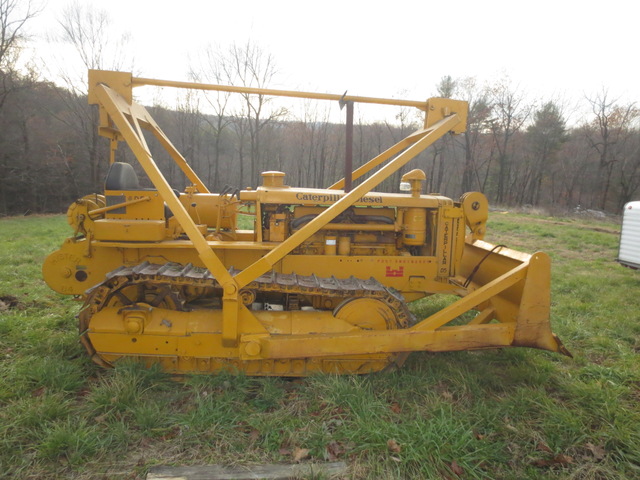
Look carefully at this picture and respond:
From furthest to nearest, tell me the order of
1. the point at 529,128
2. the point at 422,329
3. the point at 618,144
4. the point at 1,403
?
the point at 529,128 → the point at 618,144 → the point at 422,329 → the point at 1,403

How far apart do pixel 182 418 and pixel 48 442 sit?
35.4 inches

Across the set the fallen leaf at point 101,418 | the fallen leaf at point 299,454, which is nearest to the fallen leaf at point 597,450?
the fallen leaf at point 299,454

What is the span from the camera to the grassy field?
2596mm

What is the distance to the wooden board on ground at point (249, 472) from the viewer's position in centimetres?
241

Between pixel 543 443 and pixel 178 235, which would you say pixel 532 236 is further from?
pixel 178 235

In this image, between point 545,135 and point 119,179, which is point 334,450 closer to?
point 119,179

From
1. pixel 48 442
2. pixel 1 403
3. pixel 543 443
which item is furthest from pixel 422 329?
pixel 1 403

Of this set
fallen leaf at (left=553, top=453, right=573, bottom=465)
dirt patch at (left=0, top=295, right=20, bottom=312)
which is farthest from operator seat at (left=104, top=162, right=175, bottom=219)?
fallen leaf at (left=553, top=453, right=573, bottom=465)

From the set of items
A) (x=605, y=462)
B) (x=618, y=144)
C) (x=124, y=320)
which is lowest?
(x=605, y=462)

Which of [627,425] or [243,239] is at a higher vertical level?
[243,239]

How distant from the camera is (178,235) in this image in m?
4.30

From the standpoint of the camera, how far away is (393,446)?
2680 millimetres

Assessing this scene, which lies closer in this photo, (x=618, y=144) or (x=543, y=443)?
(x=543, y=443)

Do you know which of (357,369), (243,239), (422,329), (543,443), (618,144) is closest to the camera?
(543,443)
